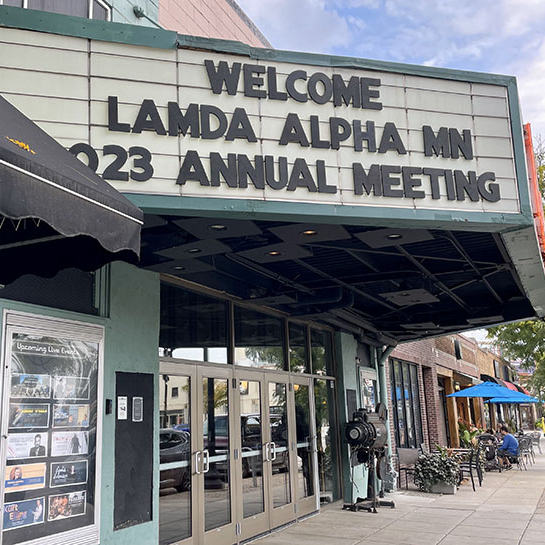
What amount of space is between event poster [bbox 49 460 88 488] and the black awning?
1851 mm

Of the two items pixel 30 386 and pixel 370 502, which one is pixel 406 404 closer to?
pixel 370 502

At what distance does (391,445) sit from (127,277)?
999cm

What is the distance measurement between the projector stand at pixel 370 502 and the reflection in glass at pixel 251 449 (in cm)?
275

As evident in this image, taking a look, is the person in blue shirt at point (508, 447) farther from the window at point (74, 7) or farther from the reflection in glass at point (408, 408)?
the window at point (74, 7)

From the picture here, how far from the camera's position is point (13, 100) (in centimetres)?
529

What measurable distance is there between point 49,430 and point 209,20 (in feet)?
22.9

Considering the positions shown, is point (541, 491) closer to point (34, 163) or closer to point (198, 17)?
point (198, 17)

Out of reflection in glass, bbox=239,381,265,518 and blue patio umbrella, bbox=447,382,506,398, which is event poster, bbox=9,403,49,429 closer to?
reflection in glass, bbox=239,381,265,518

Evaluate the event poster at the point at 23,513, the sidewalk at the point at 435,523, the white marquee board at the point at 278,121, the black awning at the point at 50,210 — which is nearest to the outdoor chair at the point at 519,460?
the sidewalk at the point at 435,523

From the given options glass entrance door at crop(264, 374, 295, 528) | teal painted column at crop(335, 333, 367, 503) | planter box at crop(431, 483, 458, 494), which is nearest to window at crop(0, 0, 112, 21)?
glass entrance door at crop(264, 374, 295, 528)

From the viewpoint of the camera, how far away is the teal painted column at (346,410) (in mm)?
12367

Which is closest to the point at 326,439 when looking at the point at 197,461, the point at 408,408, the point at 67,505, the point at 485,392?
the point at 197,461

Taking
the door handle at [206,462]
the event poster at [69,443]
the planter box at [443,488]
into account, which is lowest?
the planter box at [443,488]

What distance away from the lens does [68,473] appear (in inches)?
232
